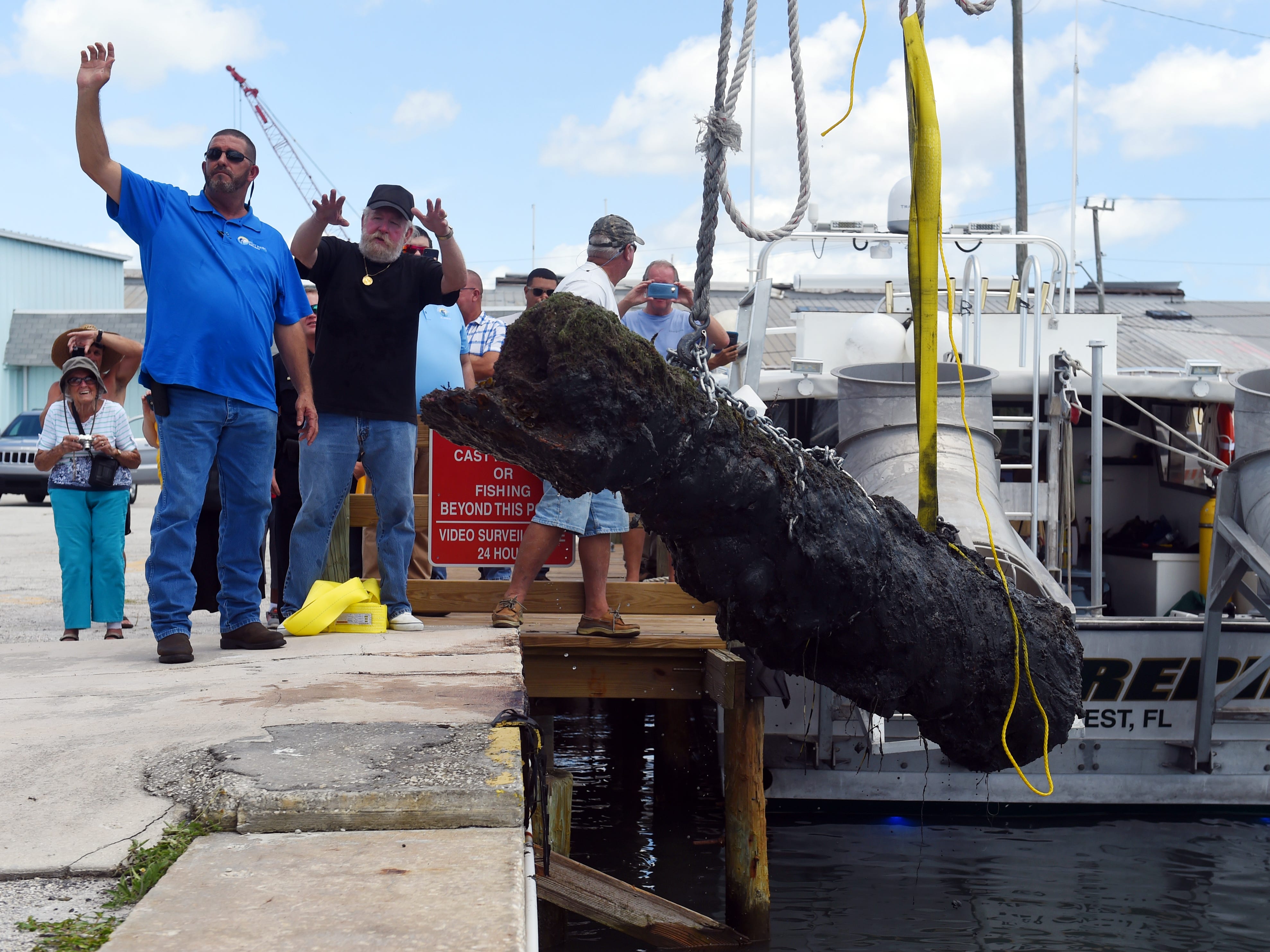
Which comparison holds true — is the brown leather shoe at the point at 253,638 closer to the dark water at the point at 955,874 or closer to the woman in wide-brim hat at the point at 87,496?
the woman in wide-brim hat at the point at 87,496

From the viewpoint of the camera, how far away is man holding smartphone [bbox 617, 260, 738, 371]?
6.66 m

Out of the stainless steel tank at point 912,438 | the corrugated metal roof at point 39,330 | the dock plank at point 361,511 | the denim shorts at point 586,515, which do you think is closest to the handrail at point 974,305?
the stainless steel tank at point 912,438

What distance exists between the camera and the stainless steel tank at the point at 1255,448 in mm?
6551

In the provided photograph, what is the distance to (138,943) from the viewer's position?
1.91m

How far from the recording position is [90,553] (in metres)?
6.38

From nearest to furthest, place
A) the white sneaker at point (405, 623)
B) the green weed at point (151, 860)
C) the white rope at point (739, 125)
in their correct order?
1. the green weed at point (151, 860)
2. the white rope at point (739, 125)
3. the white sneaker at point (405, 623)

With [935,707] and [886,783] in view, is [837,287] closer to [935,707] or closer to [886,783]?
[886,783]

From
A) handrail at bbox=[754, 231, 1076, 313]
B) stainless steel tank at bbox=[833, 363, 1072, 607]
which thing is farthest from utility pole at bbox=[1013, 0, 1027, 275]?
stainless steel tank at bbox=[833, 363, 1072, 607]

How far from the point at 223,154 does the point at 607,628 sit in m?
2.52

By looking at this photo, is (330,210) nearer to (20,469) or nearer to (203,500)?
(203,500)

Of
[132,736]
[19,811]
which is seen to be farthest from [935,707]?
[19,811]

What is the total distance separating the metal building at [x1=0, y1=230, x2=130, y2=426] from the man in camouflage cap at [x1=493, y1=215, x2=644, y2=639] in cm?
3130

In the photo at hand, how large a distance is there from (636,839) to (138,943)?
5.76 meters

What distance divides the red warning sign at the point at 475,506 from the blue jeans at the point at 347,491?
17.5 inches
